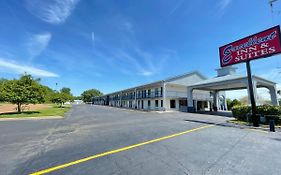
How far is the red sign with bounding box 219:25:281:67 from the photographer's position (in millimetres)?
12168

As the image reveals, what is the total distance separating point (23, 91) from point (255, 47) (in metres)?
27.4

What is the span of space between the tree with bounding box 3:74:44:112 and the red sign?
25454 mm

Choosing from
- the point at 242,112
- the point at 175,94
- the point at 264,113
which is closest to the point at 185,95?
the point at 175,94

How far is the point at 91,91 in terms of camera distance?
132 m

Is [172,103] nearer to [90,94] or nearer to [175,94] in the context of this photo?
[175,94]

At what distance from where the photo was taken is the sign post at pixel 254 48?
39.7 feet

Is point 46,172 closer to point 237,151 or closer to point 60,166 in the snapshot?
point 60,166

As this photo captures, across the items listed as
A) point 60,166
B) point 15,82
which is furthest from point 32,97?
point 60,166

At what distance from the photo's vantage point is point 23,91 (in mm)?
21672

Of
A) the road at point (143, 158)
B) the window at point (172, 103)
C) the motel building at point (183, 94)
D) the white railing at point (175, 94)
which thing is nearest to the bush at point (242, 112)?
the motel building at point (183, 94)

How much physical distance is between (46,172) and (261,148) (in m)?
7.51

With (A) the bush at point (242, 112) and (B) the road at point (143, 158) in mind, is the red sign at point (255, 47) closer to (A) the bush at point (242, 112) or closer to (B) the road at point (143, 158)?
(A) the bush at point (242, 112)

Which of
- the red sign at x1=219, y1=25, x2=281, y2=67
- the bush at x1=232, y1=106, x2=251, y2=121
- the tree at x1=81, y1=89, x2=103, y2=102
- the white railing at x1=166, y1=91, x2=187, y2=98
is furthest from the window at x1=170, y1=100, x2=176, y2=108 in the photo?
the tree at x1=81, y1=89, x2=103, y2=102

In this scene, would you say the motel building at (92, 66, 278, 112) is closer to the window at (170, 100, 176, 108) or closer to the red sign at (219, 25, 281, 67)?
the window at (170, 100, 176, 108)
